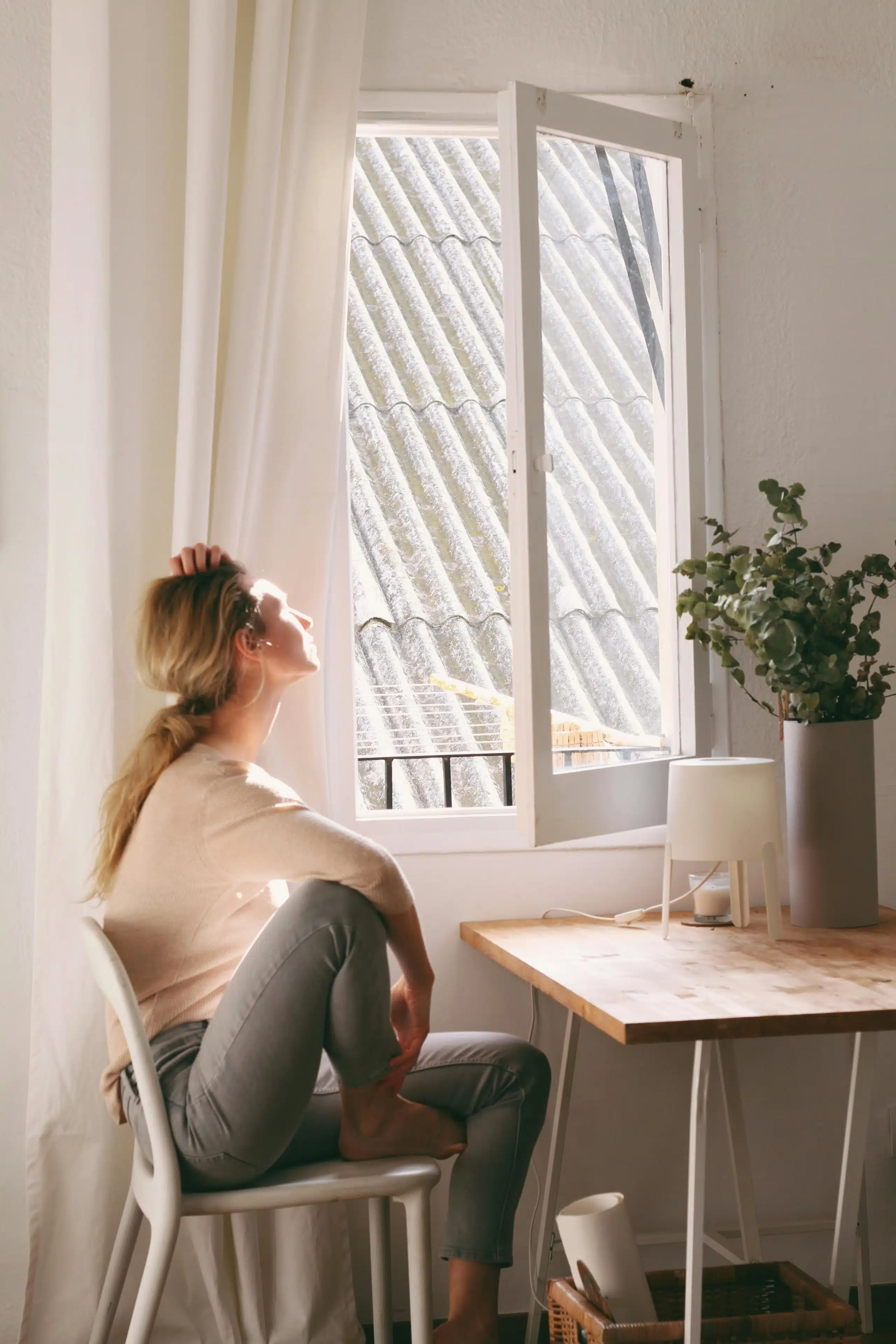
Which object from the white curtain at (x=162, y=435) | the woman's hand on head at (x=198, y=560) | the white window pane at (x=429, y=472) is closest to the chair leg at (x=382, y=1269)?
the white curtain at (x=162, y=435)

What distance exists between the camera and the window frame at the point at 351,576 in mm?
2244

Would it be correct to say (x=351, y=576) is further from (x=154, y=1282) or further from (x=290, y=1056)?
(x=154, y=1282)

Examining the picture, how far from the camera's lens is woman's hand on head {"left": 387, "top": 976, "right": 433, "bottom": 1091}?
1.66m

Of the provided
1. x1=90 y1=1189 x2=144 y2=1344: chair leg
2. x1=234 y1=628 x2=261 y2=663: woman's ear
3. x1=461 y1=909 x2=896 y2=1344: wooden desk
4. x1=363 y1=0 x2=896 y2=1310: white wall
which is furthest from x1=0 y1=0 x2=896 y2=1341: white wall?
x1=90 y1=1189 x2=144 y2=1344: chair leg

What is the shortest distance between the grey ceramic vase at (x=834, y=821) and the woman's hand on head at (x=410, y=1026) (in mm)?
688

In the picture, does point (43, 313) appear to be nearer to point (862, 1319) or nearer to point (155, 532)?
point (155, 532)

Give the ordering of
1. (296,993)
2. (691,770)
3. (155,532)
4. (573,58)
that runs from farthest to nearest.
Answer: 1. (573,58)
2. (155,532)
3. (691,770)
4. (296,993)

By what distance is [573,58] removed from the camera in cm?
229

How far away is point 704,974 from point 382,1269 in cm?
69

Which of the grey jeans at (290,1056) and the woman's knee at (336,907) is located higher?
the woman's knee at (336,907)

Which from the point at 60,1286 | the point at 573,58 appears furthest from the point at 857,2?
the point at 60,1286

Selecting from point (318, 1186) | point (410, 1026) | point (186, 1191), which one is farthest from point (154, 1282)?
point (410, 1026)

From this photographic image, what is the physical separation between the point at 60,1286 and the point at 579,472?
1.54 m

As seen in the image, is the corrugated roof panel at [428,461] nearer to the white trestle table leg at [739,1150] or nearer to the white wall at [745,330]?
the white wall at [745,330]
